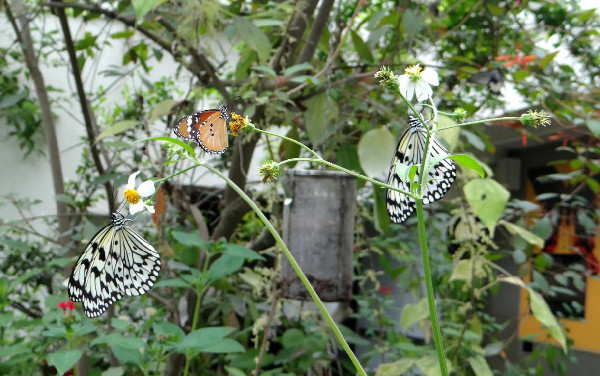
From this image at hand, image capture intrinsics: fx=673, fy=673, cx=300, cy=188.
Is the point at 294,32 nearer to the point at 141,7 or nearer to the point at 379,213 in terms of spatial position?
the point at 379,213

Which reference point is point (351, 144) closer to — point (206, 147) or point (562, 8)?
point (206, 147)

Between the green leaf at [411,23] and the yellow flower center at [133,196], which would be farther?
the green leaf at [411,23]

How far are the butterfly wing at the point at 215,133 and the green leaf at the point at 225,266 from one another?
559 mm

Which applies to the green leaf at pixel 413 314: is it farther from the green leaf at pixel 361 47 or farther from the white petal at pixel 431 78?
the white petal at pixel 431 78

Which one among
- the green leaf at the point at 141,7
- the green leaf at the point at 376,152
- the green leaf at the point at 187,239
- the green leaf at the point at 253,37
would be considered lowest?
the green leaf at the point at 187,239

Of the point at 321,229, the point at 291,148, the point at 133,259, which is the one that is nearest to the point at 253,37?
the point at 291,148

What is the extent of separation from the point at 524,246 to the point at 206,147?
146 centimetres

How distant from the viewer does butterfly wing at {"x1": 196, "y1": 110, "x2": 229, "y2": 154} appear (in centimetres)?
81

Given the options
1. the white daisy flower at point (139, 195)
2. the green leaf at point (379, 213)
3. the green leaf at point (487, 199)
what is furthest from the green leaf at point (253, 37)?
the white daisy flower at point (139, 195)

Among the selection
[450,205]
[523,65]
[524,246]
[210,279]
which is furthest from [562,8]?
[210,279]

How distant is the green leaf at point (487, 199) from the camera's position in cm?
140

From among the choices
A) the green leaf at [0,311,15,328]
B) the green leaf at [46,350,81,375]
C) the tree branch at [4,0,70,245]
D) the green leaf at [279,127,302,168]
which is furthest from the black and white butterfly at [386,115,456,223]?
the tree branch at [4,0,70,245]

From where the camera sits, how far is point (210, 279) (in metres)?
1.43

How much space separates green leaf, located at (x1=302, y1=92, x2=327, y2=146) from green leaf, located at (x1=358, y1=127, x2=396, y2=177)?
0.14 metres
